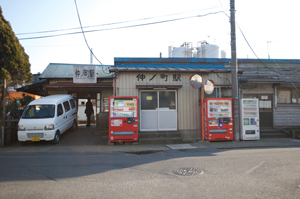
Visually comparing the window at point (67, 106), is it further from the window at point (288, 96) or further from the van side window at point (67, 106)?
the window at point (288, 96)

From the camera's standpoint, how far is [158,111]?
11.7 m

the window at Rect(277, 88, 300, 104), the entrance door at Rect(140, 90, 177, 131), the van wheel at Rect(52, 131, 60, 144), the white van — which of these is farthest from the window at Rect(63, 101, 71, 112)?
the window at Rect(277, 88, 300, 104)

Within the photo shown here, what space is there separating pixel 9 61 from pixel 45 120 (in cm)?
330

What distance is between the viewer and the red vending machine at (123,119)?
414 inches

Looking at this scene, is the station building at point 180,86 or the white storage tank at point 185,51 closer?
the station building at point 180,86

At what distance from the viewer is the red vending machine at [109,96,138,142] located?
1052cm

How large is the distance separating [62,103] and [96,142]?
294 centimetres

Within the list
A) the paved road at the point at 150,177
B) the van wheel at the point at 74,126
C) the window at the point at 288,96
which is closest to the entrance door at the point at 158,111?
the paved road at the point at 150,177

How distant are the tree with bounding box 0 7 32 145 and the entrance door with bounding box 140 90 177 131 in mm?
6262

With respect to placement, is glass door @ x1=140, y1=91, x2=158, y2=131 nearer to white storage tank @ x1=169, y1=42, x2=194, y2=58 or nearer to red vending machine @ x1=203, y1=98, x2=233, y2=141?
red vending machine @ x1=203, y1=98, x2=233, y2=141

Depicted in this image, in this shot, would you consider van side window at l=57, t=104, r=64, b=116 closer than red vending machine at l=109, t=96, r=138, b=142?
No

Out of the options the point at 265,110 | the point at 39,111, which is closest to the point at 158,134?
the point at 39,111

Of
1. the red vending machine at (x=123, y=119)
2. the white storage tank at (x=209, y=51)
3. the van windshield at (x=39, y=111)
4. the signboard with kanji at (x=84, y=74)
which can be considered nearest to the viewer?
the red vending machine at (x=123, y=119)

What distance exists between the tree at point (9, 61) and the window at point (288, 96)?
14.8 metres
